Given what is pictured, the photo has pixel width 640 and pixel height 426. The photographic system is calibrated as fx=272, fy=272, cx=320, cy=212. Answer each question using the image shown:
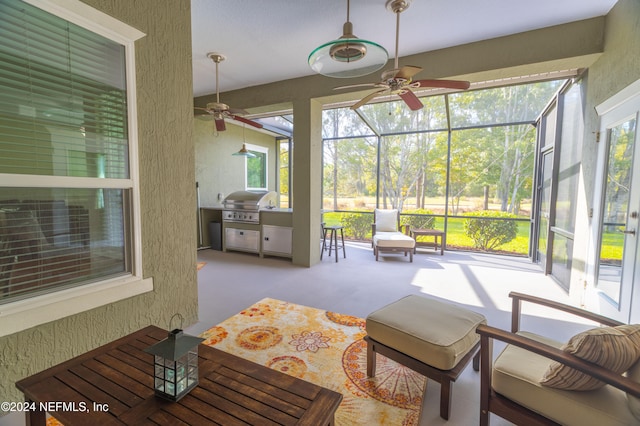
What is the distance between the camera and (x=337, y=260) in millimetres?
5094

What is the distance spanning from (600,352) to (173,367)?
1.71 metres

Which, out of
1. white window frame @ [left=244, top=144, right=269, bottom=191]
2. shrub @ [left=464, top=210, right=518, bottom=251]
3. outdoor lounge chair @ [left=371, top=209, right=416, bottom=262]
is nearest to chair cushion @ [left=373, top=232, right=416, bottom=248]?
outdoor lounge chair @ [left=371, top=209, right=416, bottom=262]

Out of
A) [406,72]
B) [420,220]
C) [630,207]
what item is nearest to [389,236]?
[420,220]

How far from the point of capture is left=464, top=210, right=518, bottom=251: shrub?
6.31 m

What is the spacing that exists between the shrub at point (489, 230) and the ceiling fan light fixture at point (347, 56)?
16.9 ft

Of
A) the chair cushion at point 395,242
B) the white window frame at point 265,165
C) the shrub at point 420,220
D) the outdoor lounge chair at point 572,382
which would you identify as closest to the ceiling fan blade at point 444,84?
the outdoor lounge chair at point 572,382

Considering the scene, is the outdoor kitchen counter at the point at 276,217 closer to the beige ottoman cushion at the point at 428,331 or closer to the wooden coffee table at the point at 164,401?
the beige ottoman cushion at the point at 428,331

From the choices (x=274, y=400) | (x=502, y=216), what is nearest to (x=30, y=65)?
(x=274, y=400)

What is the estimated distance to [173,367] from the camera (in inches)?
43.8

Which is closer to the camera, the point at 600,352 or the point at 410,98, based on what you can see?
the point at 600,352

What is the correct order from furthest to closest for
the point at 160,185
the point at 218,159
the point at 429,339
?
the point at 218,159 → the point at 160,185 → the point at 429,339

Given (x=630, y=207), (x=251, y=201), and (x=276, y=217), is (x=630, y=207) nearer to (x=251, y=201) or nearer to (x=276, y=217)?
(x=276, y=217)

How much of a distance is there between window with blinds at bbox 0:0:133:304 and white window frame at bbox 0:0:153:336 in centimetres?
2

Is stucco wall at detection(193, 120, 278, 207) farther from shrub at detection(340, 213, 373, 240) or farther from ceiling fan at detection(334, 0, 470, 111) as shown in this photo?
ceiling fan at detection(334, 0, 470, 111)
